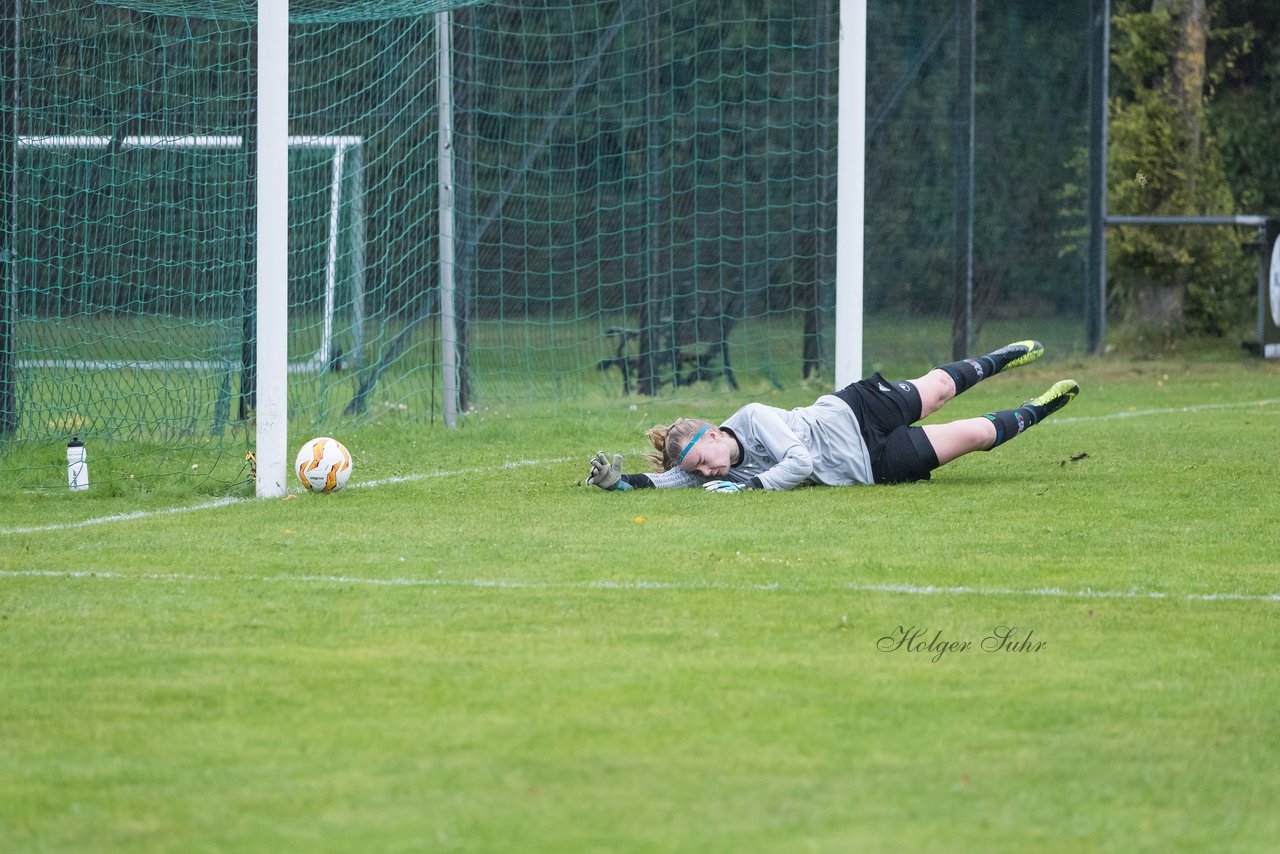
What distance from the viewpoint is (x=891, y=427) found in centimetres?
825

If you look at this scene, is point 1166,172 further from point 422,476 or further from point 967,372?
point 422,476

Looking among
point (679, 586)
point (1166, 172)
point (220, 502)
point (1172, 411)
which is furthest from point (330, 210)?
point (1166, 172)

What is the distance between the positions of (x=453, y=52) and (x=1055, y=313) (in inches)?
309

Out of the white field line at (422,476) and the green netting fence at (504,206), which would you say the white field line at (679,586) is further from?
the green netting fence at (504,206)

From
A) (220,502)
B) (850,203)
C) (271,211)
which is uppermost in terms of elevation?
(850,203)

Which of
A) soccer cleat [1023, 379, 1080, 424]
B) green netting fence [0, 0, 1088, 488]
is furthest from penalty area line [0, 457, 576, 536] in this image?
soccer cleat [1023, 379, 1080, 424]

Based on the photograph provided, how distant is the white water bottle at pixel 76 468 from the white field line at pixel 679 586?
242cm

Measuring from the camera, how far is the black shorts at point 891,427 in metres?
8.13

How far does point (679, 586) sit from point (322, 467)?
2.99 m

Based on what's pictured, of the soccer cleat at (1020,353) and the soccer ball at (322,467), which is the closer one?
the soccer ball at (322,467)

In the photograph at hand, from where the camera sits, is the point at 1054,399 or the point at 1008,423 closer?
the point at 1008,423

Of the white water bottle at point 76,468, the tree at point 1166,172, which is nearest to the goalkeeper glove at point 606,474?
the white water bottle at point 76,468

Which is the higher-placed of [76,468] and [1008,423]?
[1008,423]

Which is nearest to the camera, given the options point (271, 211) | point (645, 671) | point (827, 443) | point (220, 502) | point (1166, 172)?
point (645, 671)
